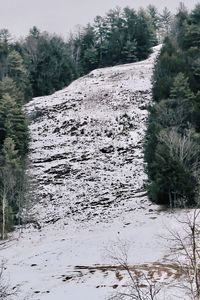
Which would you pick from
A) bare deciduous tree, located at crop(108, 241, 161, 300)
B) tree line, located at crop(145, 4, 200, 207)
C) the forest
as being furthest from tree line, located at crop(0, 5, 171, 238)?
bare deciduous tree, located at crop(108, 241, 161, 300)

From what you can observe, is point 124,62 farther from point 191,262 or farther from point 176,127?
point 191,262

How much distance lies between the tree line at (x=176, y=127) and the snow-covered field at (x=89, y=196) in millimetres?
2292

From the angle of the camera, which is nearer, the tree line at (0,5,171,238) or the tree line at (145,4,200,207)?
the tree line at (145,4,200,207)

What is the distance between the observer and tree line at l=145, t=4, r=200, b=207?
36594 millimetres

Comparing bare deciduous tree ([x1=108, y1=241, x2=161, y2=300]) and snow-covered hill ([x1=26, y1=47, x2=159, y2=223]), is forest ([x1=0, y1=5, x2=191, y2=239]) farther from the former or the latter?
bare deciduous tree ([x1=108, y1=241, x2=161, y2=300])

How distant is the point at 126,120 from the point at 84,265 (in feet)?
124

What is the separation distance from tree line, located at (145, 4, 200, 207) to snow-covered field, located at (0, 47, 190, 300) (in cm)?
229

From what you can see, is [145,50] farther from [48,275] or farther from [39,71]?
[48,275]

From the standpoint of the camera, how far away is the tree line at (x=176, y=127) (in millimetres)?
36594

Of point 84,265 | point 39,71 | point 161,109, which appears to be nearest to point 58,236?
point 84,265

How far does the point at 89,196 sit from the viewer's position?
1778 inches

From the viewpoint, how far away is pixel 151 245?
27875mm

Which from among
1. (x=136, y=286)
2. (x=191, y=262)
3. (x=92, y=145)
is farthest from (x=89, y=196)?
(x=191, y=262)

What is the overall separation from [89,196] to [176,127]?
431 inches
